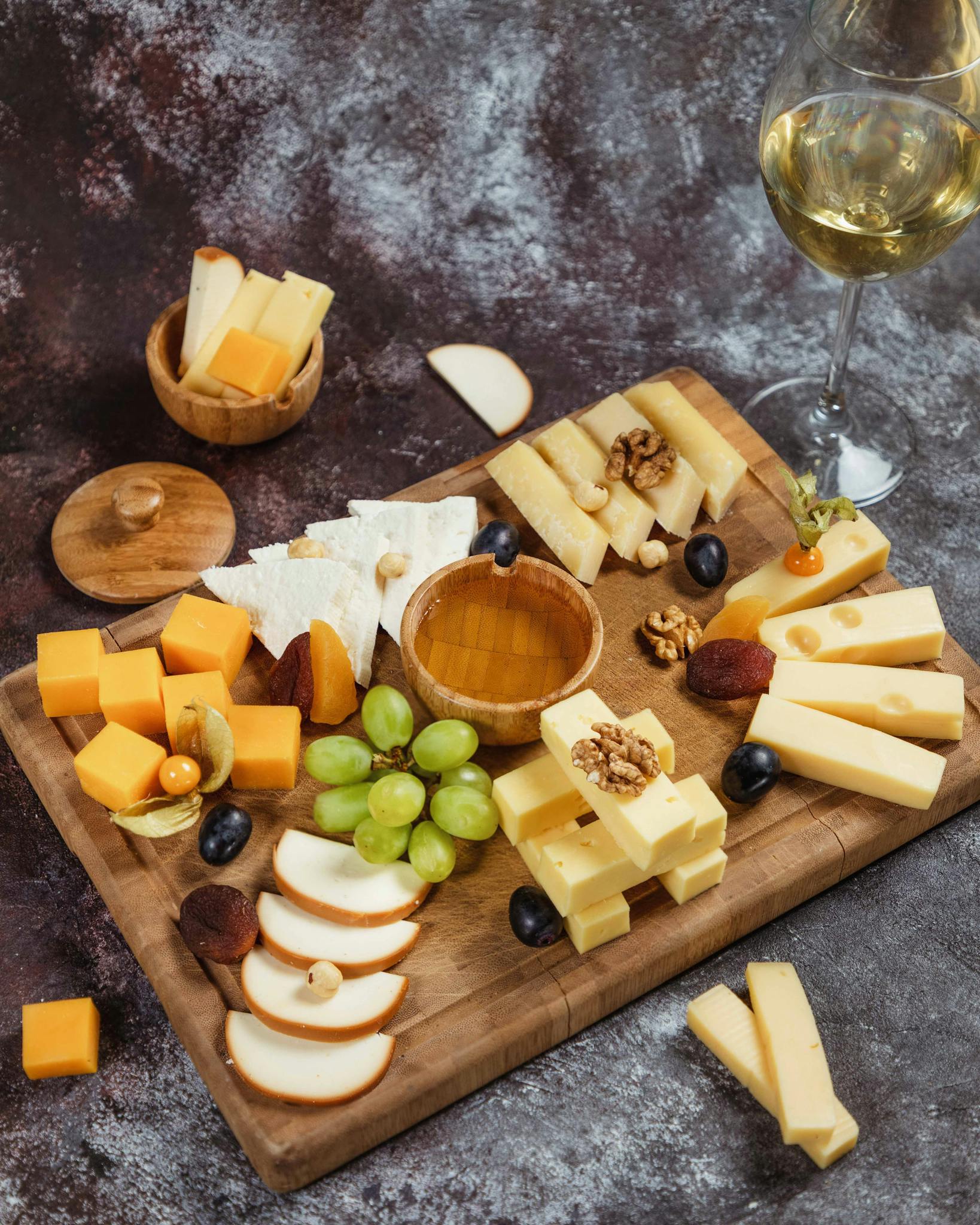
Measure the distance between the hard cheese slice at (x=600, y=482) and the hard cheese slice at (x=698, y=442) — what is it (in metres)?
0.12

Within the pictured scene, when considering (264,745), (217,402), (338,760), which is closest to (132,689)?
(264,745)

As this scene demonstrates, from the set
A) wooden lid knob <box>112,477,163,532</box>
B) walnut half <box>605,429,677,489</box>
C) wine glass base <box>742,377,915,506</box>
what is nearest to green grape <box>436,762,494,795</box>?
walnut half <box>605,429,677,489</box>

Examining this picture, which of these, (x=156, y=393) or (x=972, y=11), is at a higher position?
(x=972, y=11)

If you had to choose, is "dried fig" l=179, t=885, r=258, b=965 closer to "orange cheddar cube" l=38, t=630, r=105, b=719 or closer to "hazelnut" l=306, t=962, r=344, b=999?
"hazelnut" l=306, t=962, r=344, b=999

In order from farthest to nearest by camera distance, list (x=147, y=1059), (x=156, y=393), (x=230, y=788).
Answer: (x=156, y=393)
(x=230, y=788)
(x=147, y=1059)

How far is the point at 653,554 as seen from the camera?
2506 millimetres

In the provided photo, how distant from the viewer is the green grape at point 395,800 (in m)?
2.04

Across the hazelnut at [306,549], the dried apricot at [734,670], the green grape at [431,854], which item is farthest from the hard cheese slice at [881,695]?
the hazelnut at [306,549]

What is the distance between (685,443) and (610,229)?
1.00m

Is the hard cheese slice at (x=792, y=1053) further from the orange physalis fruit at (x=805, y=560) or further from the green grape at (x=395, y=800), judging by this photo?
the orange physalis fruit at (x=805, y=560)

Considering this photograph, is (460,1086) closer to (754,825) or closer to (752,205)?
(754,825)

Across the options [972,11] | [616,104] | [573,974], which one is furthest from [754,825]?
[616,104]

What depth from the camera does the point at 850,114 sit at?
239 centimetres

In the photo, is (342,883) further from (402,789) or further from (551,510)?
(551,510)
